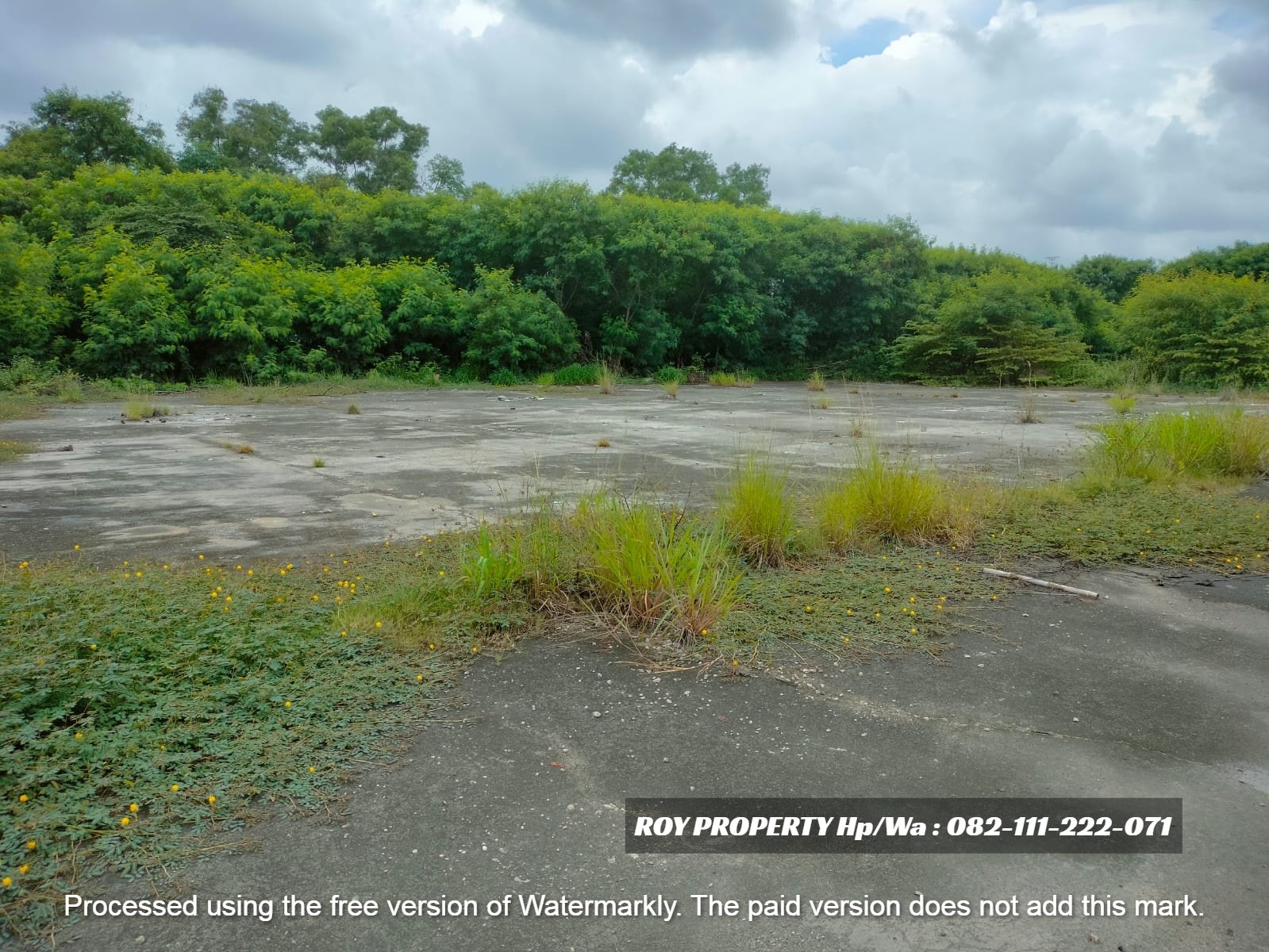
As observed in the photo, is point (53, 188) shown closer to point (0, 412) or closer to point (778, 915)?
point (0, 412)

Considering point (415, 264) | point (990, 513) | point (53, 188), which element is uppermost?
point (53, 188)

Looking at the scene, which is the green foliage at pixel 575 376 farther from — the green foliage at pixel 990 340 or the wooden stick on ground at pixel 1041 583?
the wooden stick on ground at pixel 1041 583

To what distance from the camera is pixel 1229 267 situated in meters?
34.5

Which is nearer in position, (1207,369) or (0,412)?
(0,412)

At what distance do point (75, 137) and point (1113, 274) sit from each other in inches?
1532

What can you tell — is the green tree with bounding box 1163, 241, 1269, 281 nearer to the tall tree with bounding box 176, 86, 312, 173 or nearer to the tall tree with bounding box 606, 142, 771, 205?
the tall tree with bounding box 606, 142, 771, 205

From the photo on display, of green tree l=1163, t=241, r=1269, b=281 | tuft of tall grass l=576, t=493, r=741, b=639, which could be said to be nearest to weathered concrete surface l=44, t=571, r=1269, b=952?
tuft of tall grass l=576, t=493, r=741, b=639

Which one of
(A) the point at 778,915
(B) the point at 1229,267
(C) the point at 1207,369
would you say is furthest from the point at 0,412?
(B) the point at 1229,267

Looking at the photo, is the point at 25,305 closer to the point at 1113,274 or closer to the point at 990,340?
the point at 990,340

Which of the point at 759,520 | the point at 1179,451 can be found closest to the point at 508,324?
the point at 1179,451

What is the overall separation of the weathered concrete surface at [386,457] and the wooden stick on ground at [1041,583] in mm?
1685

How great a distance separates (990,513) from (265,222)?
2270 cm

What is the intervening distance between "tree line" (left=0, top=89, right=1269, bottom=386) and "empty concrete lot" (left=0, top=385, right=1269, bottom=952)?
47.1 ft

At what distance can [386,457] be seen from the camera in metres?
8.89
